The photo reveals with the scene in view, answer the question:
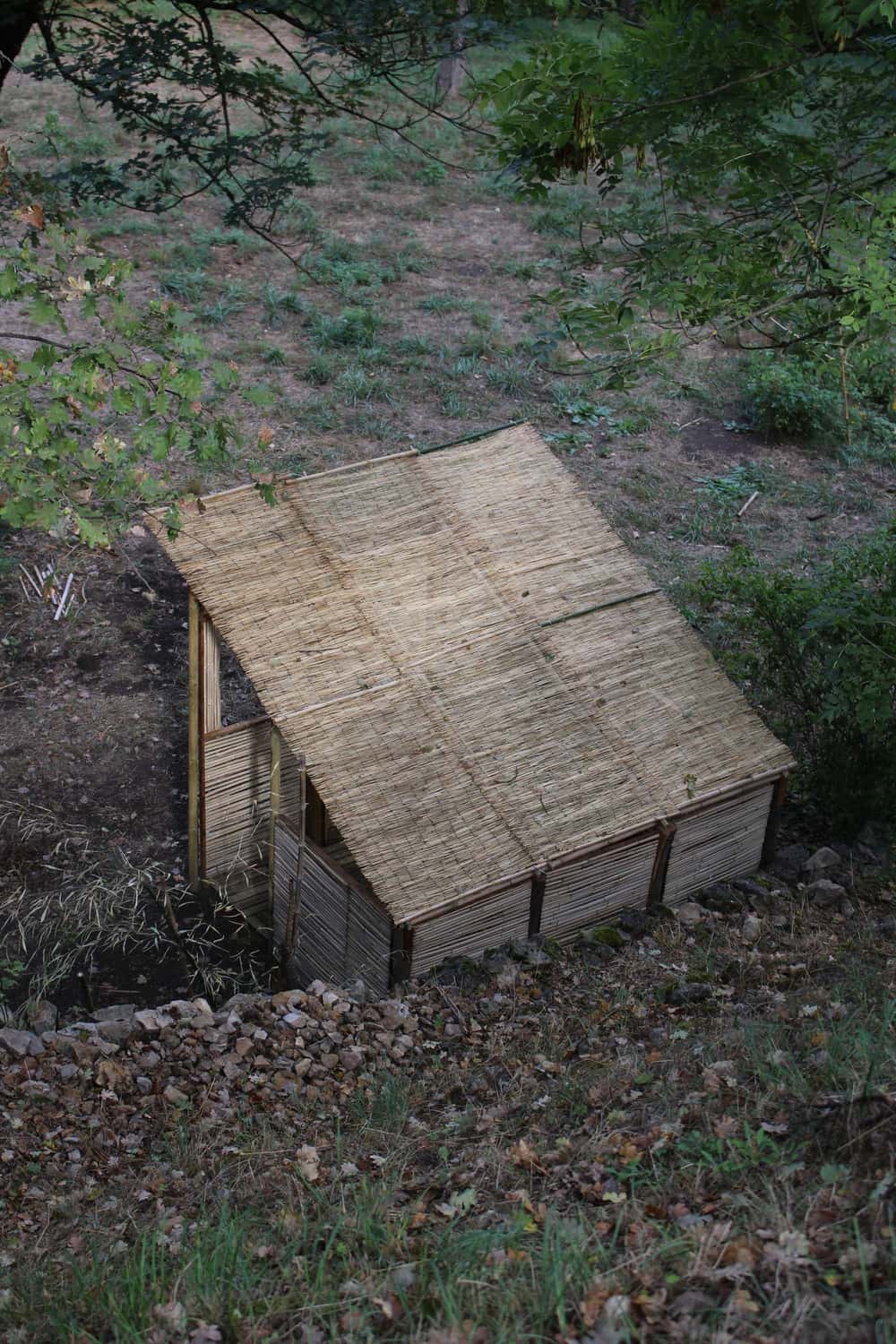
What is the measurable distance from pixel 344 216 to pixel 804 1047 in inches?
632

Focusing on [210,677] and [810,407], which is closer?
[210,677]

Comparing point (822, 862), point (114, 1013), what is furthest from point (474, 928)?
point (822, 862)

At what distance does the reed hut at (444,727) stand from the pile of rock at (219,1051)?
43 centimetres

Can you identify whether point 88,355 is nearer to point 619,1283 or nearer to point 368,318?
point 619,1283

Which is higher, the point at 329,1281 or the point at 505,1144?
the point at 329,1281

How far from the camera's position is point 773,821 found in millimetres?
7133

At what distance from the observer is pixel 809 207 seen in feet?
21.2

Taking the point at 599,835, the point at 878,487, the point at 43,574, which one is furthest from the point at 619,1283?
the point at 878,487

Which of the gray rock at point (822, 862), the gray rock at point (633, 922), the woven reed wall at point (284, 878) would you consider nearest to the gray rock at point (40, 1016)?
the woven reed wall at point (284, 878)

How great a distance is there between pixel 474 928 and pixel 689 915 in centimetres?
133

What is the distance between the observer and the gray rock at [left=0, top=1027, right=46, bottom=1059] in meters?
5.52

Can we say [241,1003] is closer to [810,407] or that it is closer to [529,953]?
[529,953]

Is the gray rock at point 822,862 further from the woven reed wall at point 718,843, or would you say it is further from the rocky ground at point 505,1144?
the woven reed wall at point 718,843

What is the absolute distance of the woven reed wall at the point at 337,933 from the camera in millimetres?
6090
